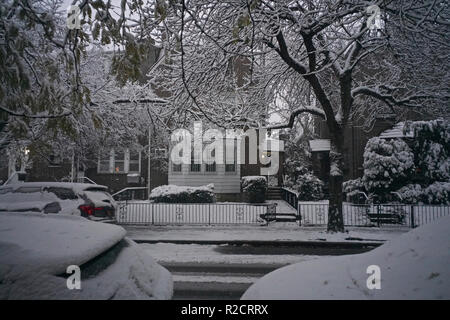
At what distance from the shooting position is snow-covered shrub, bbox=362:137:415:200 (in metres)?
14.8

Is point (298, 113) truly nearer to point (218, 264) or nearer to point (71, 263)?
point (218, 264)

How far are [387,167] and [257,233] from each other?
28.0 feet

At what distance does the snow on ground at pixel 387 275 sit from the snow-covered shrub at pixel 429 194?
45.8ft

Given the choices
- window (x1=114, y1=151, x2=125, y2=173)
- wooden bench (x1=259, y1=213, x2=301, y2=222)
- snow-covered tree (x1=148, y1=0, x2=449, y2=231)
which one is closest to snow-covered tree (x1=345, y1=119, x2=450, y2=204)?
snow-covered tree (x1=148, y1=0, x2=449, y2=231)

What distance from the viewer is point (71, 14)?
3.93 meters

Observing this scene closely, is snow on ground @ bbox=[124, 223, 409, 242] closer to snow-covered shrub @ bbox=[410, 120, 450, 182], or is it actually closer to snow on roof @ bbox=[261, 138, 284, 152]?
snow-covered shrub @ bbox=[410, 120, 450, 182]

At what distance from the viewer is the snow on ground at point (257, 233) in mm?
10148

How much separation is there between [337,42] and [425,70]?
10.7 ft

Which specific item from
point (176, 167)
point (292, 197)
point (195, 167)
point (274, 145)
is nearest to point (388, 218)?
point (292, 197)

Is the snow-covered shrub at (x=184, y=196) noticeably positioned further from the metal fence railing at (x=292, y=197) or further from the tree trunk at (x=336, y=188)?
the tree trunk at (x=336, y=188)

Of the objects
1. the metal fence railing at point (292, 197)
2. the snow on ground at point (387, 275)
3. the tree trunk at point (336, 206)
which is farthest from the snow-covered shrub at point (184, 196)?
the snow on ground at point (387, 275)

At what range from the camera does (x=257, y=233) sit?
11203mm
